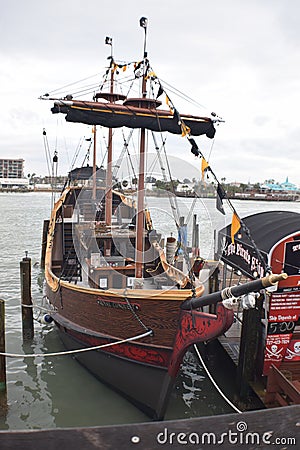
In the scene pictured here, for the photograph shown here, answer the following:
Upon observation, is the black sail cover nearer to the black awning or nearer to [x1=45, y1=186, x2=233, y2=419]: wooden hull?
the black awning

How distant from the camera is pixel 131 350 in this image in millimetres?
8188

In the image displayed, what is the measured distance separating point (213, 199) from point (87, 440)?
20.3 ft

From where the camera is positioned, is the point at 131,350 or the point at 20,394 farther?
the point at 20,394

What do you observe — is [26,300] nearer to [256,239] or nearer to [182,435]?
[256,239]

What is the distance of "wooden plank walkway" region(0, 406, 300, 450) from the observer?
83.1 inches

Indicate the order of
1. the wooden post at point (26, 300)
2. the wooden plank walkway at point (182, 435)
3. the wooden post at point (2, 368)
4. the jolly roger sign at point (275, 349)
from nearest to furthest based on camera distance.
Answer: the wooden plank walkway at point (182, 435), the jolly roger sign at point (275, 349), the wooden post at point (2, 368), the wooden post at point (26, 300)

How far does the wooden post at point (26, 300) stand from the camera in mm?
11508

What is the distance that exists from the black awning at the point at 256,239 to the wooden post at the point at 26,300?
17.9ft

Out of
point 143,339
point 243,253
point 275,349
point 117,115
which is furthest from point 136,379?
point 117,115

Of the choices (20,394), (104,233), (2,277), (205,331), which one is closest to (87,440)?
(205,331)

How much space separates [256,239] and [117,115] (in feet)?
14.2

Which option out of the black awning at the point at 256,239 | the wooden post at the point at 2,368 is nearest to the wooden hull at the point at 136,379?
the wooden post at the point at 2,368

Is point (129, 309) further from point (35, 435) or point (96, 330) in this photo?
point (35, 435)

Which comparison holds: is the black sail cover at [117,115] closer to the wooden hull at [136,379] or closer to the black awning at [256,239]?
the black awning at [256,239]
